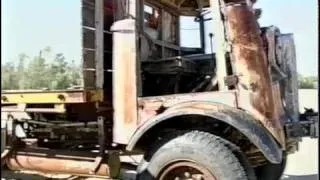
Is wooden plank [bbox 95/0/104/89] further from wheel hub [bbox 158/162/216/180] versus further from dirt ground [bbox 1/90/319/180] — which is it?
wheel hub [bbox 158/162/216/180]

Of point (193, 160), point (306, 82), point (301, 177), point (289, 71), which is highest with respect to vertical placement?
point (289, 71)

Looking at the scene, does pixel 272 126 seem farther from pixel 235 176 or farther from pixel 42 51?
pixel 42 51

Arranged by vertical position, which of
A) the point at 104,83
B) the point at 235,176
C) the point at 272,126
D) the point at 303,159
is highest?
the point at 104,83

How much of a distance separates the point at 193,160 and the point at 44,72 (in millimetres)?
1755

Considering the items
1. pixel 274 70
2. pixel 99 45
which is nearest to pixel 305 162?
pixel 274 70

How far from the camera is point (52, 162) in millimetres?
5543

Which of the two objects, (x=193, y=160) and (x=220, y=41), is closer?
(x=193, y=160)

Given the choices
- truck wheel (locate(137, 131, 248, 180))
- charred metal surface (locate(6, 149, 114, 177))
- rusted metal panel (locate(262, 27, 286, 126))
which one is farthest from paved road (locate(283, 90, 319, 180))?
charred metal surface (locate(6, 149, 114, 177))

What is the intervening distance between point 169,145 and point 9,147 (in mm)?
1994

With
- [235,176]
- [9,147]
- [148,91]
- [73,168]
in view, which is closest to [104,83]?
[148,91]

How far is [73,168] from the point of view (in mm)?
5367

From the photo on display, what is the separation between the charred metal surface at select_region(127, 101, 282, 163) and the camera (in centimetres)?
441

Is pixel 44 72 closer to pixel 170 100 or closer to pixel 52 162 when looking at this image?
pixel 52 162

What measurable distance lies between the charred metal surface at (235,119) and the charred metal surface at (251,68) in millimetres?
96
